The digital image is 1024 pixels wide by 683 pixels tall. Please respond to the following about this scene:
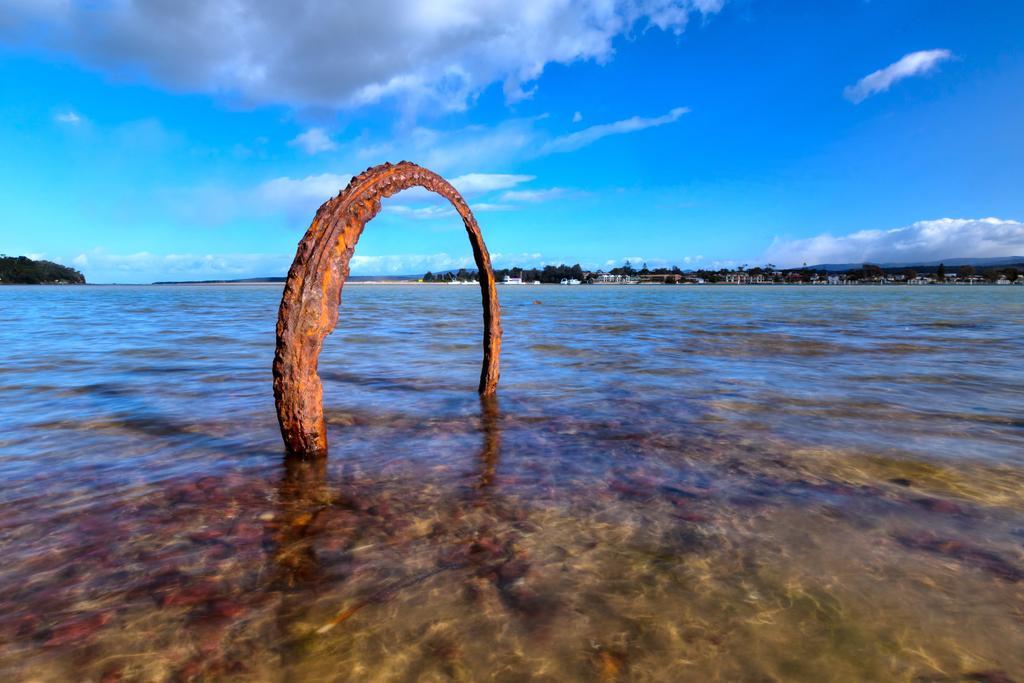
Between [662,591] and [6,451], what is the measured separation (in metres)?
5.19

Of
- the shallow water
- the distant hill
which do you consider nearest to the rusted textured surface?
the shallow water

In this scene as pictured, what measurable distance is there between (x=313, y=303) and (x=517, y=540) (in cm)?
213

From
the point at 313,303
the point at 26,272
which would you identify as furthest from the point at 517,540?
the point at 26,272

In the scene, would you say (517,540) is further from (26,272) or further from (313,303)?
(26,272)

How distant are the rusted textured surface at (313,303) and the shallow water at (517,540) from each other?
0.41 m

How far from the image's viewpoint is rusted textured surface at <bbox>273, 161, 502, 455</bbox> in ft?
12.1

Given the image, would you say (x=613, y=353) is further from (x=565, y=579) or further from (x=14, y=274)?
(x=14, y=274)

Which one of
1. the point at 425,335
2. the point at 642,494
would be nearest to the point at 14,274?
the point at 425,335

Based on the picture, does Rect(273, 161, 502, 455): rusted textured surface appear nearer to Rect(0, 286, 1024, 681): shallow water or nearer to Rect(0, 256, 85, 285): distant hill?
Rect(0, 286, 1024, 681): shallow water

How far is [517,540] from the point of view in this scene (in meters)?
2.90

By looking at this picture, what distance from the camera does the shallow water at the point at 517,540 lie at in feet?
6.68

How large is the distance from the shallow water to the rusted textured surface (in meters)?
0.41

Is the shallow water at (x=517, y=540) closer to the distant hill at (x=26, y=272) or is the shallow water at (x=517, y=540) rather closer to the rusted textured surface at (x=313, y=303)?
the rusted textured surface at (x=313, y=303)

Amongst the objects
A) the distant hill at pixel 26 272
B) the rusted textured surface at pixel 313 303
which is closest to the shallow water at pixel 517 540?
the rusted textured surface at pixel 313 303
